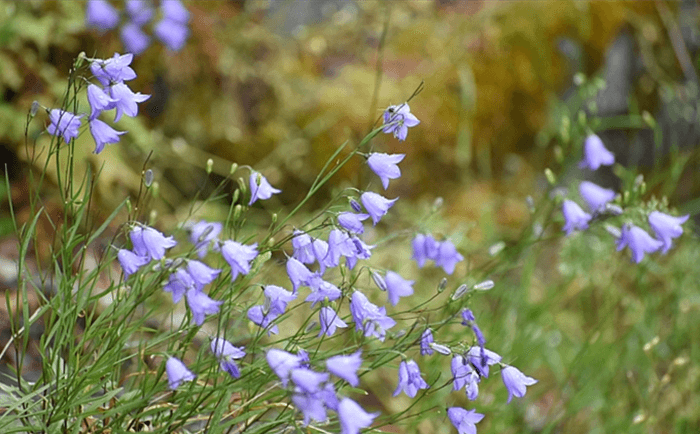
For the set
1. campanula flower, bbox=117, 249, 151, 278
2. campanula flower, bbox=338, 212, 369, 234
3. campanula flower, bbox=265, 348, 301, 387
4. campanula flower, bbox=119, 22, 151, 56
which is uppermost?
campanula flower, bbox=119, 22, 151, 56

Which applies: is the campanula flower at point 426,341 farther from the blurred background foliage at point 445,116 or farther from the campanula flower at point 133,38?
the campanula flower at point 133,38

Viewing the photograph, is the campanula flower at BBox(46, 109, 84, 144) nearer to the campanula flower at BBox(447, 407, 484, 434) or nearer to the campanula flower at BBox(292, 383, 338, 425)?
the campanula flower at BBox(292, 383, 338, 425)

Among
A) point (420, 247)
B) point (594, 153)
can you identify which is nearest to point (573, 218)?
point (594, 153)

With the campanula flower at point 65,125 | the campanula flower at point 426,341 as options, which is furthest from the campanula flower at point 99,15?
the campanula flower at point 426,341

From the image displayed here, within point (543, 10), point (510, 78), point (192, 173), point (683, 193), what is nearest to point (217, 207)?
point (192, 173)

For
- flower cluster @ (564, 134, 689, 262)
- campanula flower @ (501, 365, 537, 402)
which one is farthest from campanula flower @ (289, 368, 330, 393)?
flower cluster @ (564, 134, 689, 262)

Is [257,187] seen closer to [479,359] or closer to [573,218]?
[479,359]
